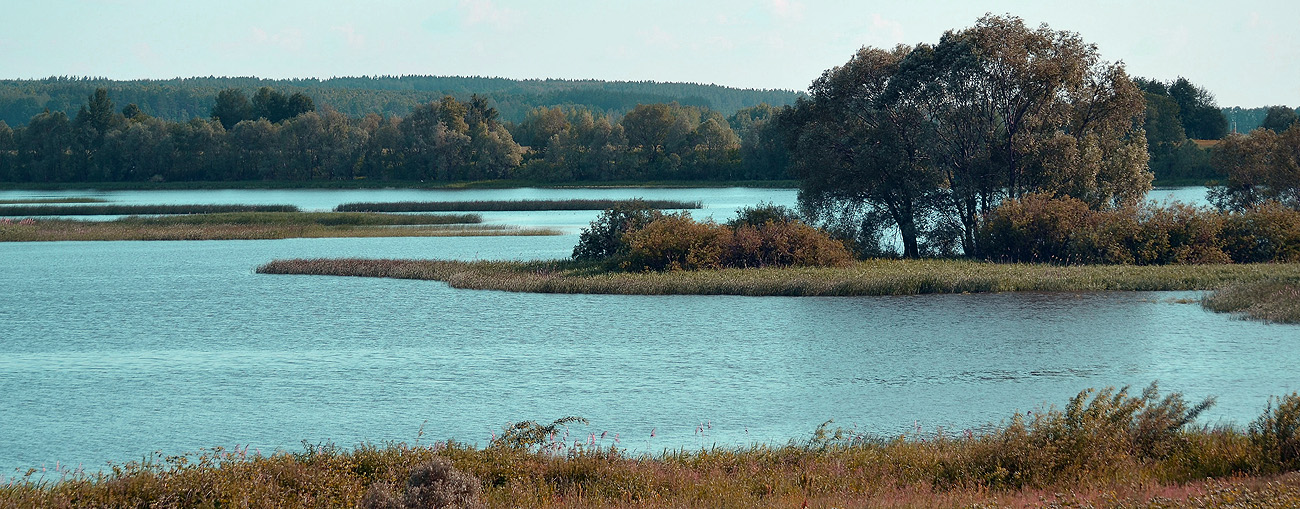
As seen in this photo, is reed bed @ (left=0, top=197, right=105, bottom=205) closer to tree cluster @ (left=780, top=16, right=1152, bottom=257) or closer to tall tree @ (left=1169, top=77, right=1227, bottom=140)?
tree cluster @ (left=780, top=16, right=1152, bottom=257)

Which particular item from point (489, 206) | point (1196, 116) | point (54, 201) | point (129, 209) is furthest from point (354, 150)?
point (1196, 116)

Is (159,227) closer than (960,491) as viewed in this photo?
No

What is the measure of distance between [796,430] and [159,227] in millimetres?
62537

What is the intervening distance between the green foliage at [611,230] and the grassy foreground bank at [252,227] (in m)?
21.0

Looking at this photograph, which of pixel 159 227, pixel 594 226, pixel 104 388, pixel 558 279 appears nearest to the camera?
pixel 104 388

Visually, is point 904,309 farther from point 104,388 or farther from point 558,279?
point 104,388

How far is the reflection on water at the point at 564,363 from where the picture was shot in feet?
70.2

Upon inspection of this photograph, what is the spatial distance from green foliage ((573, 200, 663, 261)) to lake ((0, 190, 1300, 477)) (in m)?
6.78

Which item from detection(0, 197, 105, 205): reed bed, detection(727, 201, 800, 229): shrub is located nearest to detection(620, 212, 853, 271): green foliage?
detection(727, 201, 800, 229): shrub

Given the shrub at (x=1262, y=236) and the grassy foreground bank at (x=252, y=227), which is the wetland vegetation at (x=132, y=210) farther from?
the shrub at (x=1262, y=236)

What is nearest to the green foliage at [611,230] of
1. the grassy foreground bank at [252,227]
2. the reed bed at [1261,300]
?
the grassy foreground bank at [252,227]

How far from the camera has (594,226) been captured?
49.1 meters

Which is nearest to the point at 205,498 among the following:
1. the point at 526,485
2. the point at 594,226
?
the point at 526,485

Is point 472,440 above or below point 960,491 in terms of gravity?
below
